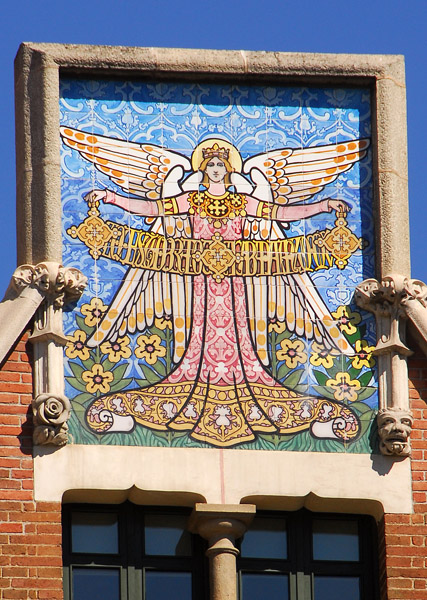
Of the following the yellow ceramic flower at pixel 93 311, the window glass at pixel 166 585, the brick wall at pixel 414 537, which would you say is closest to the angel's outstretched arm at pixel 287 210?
the yellow ceramic flower at pixel 93 311

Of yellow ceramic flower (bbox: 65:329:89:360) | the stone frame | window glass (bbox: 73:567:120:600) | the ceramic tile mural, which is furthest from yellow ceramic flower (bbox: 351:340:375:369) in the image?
window glass (bbox: 73:567:120:600)

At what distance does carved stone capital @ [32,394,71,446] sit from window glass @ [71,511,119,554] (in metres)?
0.68

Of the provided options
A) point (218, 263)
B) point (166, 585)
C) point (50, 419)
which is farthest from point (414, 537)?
point (50, 419)

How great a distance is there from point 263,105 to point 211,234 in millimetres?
1258

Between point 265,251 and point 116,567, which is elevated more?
point 265,251

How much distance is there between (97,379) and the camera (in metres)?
20.4

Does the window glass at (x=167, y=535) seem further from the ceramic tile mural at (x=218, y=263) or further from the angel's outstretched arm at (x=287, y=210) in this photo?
the angel's outstretched arm at (x=287, y=210)

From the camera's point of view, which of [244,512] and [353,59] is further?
[353,59]

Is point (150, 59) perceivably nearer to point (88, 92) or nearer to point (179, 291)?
point (88, 92)

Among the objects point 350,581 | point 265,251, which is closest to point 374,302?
point 265,251

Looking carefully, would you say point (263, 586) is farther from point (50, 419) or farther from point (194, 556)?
→ point (50, 419)

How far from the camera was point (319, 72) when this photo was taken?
847 inches

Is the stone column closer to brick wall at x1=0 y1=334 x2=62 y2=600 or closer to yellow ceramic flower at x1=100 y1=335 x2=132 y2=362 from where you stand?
brick wall at x1=0 y1=334 x2=62 y2=600

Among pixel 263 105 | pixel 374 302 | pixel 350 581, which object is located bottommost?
pixel 350 581
